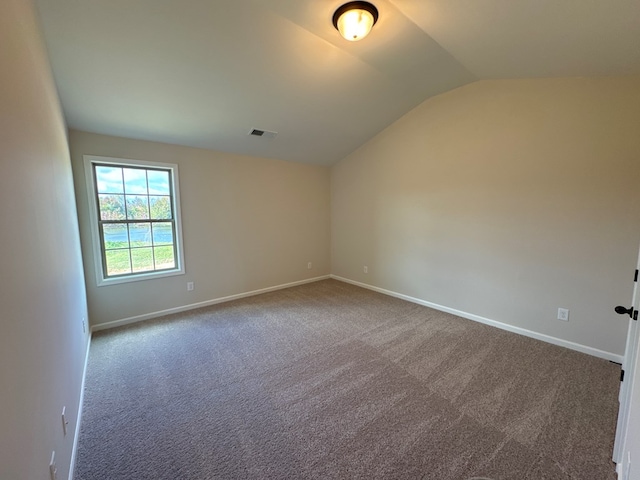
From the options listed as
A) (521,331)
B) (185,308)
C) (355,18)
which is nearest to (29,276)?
(355,18)

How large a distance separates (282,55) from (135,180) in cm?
241

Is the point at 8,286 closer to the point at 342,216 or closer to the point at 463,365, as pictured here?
the point at 463,365

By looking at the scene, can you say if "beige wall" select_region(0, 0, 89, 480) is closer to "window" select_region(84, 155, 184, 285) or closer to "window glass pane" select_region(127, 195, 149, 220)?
"window" select_region(84, 155, 184, 285)

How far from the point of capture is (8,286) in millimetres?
829

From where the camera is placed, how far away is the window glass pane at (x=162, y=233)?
355cm

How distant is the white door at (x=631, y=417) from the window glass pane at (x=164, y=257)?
428cm

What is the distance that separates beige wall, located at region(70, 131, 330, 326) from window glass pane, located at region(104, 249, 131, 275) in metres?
0.18

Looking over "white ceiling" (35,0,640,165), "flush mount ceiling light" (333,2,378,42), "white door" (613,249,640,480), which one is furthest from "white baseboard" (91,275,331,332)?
"white door" (613,249,640,480)

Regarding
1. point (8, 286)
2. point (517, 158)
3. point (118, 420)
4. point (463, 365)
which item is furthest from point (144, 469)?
point (517, 158)

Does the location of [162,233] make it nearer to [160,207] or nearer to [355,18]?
[160,207]

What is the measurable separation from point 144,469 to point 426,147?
418cm

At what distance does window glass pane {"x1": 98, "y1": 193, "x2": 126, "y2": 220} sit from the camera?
3.16 meters

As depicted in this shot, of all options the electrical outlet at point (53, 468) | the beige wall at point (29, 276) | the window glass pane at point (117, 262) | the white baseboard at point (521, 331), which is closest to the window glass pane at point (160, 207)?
the window glass pane at point (117, 262)

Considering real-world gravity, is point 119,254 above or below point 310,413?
above
